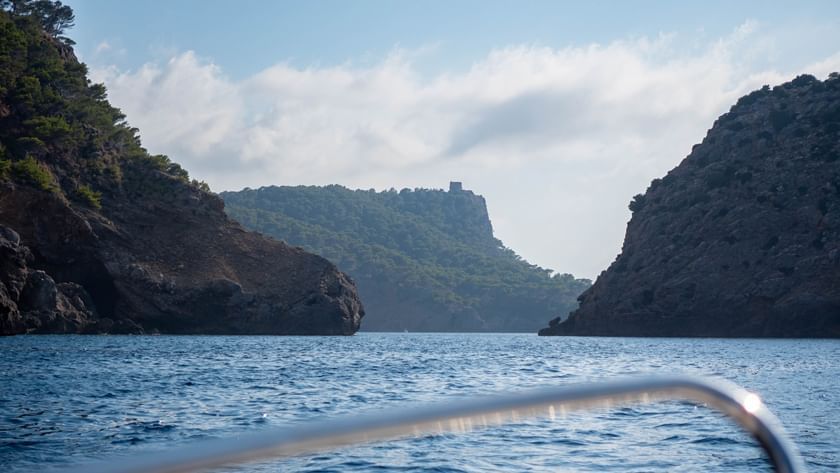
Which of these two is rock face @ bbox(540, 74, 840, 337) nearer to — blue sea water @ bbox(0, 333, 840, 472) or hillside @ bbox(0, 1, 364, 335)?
hillside @ bbox(0, 1, 364, 335)

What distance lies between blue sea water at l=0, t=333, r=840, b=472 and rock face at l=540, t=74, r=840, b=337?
36.4 metres

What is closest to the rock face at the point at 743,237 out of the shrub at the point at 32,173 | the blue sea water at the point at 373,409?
the blue sea water at the point at 373,409

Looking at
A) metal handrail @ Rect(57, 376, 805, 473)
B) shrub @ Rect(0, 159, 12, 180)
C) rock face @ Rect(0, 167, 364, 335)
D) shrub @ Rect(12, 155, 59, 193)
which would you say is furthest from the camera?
shrub @ Rect(12, 155, 59, 193)

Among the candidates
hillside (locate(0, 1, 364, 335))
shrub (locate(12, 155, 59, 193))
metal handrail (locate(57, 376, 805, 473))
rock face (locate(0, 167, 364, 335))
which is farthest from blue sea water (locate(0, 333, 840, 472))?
shrub (locate(12, 155, 59, 193))

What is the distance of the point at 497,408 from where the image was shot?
214cm

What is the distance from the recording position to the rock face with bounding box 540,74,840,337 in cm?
8119

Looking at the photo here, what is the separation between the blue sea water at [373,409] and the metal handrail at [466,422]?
15 cm

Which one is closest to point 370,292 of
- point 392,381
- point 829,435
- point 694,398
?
point 392,381

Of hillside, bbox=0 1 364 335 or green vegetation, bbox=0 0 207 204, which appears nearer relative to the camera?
hillside, bbox=0 1 364 335

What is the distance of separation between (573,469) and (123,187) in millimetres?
80996

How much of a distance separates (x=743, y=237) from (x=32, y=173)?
62.2 meters

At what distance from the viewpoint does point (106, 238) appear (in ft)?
257

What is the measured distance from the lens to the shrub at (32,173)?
7119 cm

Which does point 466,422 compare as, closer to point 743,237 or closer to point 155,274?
point 155,274
